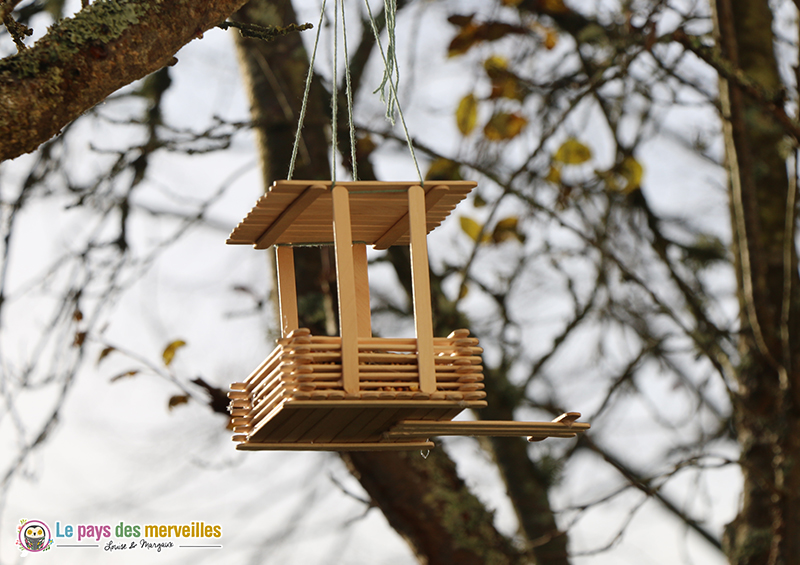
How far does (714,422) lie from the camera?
592 cm

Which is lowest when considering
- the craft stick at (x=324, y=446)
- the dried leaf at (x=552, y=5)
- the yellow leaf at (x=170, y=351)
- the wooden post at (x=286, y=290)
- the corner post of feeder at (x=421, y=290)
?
the craft stick at (x=324, y=446)

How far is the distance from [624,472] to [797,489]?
0.70 meters

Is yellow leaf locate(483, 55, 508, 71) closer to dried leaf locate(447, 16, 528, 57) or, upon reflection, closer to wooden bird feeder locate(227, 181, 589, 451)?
dried leaf locate(447, 16, 528, 57)

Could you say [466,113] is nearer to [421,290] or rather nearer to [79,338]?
[79,338]

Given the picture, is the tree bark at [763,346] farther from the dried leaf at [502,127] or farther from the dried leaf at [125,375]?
the dried leaf at [125,375]

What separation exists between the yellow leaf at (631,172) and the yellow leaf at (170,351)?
2305mm

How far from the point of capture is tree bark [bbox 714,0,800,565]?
149 inches

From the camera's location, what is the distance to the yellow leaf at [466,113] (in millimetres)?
4248

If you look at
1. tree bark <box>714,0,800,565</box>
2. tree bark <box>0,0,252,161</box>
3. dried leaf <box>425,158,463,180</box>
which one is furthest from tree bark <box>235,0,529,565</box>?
tree bark <box>0,0,252,161</box>

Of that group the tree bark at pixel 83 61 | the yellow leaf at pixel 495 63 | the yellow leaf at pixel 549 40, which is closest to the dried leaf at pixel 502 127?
the yellow leaf at pixel 495 63

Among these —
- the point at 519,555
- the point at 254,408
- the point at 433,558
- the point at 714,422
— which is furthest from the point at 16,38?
the point at 714,422

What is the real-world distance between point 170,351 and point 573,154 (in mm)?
2106

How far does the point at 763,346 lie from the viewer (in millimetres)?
3967

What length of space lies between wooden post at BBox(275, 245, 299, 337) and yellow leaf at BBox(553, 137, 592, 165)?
2.33 metres
